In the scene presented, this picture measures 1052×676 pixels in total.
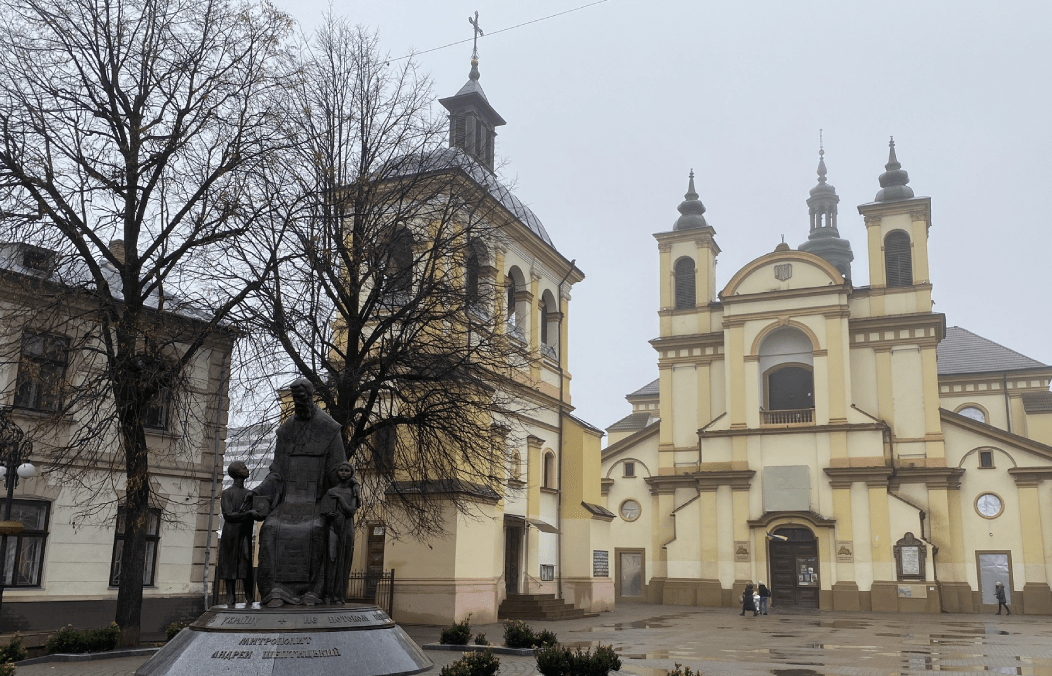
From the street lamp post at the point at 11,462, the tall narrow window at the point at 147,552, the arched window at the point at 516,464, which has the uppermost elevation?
the arched window at the point at 516,464

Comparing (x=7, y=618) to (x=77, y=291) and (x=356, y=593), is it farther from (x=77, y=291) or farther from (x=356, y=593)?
(x=356, y=593)

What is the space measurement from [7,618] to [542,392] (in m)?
16.5

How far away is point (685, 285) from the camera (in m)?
44.8

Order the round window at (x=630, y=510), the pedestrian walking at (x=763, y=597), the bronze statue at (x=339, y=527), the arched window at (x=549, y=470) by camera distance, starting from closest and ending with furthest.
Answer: the bronze statue at (x=339, y=527)
the arched window at (x=549, y=470)
the pedestrian walking at (x=763, y=597)
the round window at (x=630, y=510)

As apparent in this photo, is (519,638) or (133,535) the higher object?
(133,535)

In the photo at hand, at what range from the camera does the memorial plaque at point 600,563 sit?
31.8m

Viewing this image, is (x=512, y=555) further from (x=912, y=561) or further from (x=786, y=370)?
(x=786, y=370)

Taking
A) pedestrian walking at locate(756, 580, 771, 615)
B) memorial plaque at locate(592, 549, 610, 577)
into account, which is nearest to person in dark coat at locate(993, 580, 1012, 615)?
pedestrian walking at locate(756, 580, 771, 615)

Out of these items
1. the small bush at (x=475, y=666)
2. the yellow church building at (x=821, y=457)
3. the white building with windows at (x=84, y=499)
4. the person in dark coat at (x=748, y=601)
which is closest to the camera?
the small bush at (x=475, y=666)

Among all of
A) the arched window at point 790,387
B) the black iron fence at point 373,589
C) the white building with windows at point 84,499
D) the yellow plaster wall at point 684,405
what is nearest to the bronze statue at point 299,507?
the white building with windows at point 84,499

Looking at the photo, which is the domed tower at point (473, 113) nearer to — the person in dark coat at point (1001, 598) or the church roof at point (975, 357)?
the person in dark coat at point (1001, 598)

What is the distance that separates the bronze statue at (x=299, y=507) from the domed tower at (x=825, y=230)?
6179 cm

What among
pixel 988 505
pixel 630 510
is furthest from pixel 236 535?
pixel 988 505

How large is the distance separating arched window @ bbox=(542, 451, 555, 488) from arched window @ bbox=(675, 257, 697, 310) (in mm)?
15843
